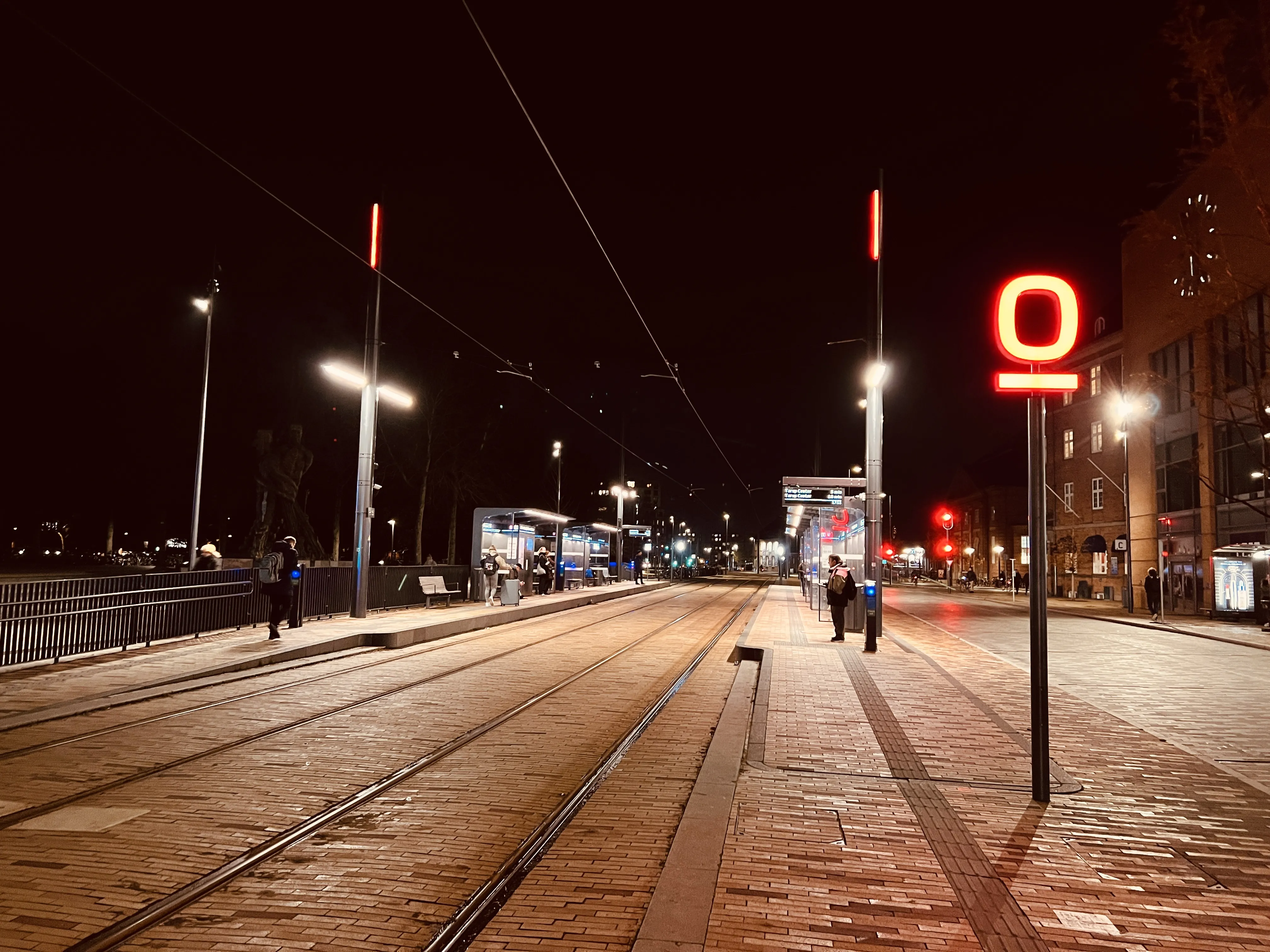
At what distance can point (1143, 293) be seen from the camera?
37.8 m

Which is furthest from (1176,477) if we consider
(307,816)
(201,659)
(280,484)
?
(307,816)

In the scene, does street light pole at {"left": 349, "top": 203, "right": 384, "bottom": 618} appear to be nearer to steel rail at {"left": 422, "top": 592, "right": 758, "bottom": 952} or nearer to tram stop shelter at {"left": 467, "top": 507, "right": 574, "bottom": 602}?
tram stop shelter at {"left": 467, "top": 507, "right": 574, "bottom": 602}

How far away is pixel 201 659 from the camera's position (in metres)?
13.2

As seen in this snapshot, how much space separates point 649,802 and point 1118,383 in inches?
1721

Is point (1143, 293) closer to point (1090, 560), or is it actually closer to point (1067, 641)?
point (1090, 560)

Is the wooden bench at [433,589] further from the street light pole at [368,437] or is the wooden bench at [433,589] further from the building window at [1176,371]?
the building window at [1176,371]

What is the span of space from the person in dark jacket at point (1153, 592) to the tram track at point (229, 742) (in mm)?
22421

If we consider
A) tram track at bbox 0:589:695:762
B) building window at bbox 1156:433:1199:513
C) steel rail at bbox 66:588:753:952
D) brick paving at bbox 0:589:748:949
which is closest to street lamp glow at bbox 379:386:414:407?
tram track at bbox 0:589:695:762

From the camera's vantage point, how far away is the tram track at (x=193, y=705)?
7.77 metres

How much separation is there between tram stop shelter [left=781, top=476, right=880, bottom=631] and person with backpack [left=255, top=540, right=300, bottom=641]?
9.81m

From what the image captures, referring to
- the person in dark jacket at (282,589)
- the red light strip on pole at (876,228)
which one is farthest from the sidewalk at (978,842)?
the red light strip on pole at (876,228)

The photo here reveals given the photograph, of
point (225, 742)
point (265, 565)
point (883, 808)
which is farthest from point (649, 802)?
point (265, 565)

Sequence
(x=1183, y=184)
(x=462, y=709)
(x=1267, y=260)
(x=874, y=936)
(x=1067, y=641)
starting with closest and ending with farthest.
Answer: (x=874, y=936) → (x=462, y=709) → (x=1067, y=641) → (x=1267, y=260) → (x=1183, y=184)

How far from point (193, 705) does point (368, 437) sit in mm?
11580
